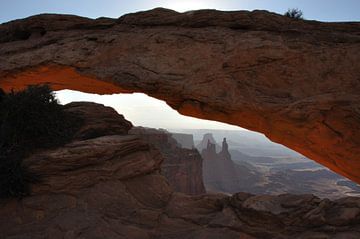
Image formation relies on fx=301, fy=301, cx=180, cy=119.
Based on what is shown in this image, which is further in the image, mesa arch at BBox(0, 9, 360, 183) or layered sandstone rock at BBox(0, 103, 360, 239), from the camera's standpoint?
mesa arch at BBox(0, 9, 360, 183)

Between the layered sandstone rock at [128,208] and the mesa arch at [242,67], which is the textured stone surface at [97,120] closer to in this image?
the layered sandstone rock at [128,208]

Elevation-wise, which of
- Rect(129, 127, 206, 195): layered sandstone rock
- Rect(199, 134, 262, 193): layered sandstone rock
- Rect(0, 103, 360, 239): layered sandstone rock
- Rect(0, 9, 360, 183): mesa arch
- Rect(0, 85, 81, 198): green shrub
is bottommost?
Rect(199, 134, 262, 193): layered sandstone rock

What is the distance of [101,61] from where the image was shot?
14.5 m

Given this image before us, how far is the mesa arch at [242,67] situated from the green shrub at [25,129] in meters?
2.52

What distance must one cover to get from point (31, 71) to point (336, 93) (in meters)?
14.7

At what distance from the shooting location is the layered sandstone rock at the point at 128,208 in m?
9.74

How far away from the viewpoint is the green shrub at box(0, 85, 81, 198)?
10.7 meters

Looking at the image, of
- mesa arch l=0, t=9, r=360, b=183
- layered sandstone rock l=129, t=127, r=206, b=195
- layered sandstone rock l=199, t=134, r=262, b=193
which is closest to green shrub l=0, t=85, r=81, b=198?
mesa arch l=0, t=9, r=360, b=183

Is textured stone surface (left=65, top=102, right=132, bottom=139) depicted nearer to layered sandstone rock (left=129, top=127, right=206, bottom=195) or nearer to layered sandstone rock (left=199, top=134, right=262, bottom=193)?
layered sandstone rock (left=129, top=127, right=206, bottom=195)

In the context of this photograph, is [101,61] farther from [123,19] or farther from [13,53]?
[13,53]

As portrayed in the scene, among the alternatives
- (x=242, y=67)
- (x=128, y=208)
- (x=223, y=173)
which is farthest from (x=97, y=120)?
(x=223, y=173)

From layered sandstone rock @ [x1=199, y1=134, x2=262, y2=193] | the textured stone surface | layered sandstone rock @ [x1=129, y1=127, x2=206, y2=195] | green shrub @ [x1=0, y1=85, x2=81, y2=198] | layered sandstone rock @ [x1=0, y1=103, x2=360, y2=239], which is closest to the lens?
layered sandstone rock @ [x1=0, y1=103, x2=360, y2=239]

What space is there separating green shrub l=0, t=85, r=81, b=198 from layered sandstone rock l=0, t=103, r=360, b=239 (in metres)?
0.45

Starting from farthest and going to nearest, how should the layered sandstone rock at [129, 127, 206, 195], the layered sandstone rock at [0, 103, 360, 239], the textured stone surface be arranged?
the layered sandstone rock at [129, 127, 206, 195] → the textured stone surface → the layered sandstone rock at [0, 103, 360, 239]
